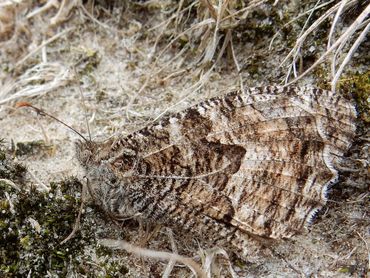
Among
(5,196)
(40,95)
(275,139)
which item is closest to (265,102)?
(275,139)

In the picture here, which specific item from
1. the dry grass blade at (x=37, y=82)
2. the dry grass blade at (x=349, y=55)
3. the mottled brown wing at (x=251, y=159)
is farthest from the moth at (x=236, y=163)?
the dry grass blade at (x=37, y=82)

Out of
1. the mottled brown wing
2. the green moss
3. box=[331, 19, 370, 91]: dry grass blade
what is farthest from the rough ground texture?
the mottled brown wing

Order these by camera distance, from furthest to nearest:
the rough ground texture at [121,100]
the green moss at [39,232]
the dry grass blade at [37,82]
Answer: the dry grass blade at [37,82] → the rough ground texture at [121,100] → the green moss at [39,232]

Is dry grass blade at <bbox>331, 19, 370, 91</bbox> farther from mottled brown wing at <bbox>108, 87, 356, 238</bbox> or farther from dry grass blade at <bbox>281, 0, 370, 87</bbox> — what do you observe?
mottled brown wing at <bbox>108, 87, 356, 238</bbox>

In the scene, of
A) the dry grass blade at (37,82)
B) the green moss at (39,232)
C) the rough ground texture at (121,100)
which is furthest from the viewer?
the dry grass blade at (37,82)

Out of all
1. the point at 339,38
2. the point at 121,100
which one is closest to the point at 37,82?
the point at 121,100

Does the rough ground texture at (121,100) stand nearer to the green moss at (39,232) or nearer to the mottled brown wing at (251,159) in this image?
the green moss at (39,232)

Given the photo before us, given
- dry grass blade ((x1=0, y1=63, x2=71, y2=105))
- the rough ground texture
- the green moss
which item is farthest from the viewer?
dry grass blade ((x1=0, y1=63, x2=71, y2=105))

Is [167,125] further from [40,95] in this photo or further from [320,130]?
[40,95]
